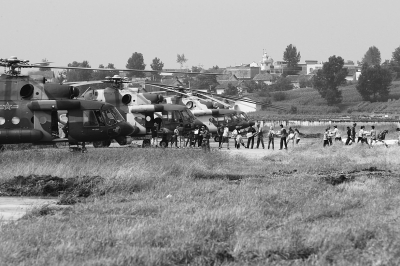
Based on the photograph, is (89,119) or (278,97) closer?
(89,119)

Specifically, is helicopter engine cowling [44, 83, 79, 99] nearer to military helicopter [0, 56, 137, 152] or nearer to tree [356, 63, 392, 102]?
military helicopter [0, 56, 137, 152]

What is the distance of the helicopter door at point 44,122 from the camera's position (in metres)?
26.6

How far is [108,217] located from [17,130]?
13.8 metres

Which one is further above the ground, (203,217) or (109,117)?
(109,117)

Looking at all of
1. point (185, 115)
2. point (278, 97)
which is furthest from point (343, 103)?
point (185, 115)

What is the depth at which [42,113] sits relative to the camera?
2664 centimetres

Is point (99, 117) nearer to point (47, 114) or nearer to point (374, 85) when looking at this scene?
point (47, 114)

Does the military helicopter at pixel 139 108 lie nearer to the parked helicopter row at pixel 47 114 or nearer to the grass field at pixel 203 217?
the parked helicopter row at pixel 47 114

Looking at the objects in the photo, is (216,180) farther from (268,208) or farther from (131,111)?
(131,111)

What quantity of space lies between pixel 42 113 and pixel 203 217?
15.2m

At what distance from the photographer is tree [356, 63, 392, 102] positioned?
5659 inches

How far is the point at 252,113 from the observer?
129750 millimetres

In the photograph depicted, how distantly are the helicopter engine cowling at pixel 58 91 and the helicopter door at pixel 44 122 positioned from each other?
699 mm

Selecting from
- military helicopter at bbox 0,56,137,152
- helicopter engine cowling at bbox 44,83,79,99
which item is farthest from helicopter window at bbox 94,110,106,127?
Result: helicopter engine cowling at bbox 44,83,79,99
